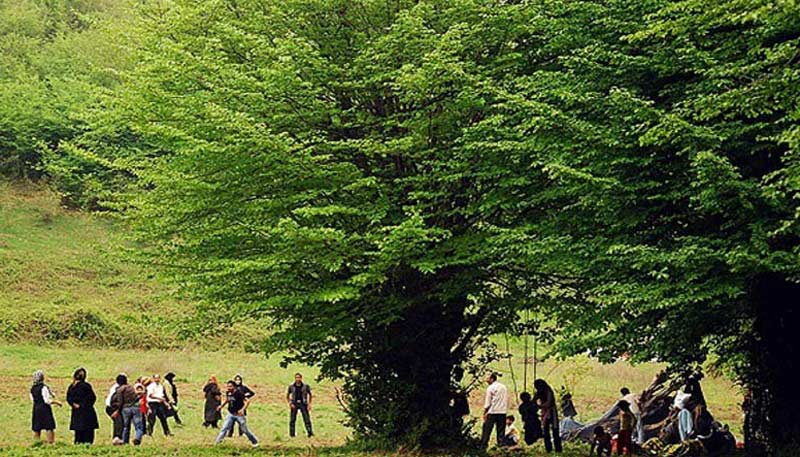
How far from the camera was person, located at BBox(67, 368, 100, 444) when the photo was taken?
1678 cm

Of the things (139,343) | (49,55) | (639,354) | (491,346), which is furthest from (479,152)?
(49,55)

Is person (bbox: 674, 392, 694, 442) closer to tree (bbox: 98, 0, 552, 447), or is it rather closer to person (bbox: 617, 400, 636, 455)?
person (bbox: 617, 400, 636, 455)

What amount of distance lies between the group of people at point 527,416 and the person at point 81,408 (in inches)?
294

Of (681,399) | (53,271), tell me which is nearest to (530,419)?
(681,399)

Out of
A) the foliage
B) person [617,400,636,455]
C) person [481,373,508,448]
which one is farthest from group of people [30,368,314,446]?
the foliage

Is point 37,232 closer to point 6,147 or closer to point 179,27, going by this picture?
point 6,147

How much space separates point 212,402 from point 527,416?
25.9ft

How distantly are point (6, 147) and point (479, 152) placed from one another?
43.5 metres

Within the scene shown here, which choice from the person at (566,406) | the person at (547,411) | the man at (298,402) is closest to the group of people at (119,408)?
the man at (298,402)

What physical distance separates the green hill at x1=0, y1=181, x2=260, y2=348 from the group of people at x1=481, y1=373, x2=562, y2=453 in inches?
549

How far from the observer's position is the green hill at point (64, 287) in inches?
1412

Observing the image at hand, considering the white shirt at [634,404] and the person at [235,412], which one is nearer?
the person at [235,412]

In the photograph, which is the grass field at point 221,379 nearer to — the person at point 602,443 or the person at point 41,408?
the person at point 41,408

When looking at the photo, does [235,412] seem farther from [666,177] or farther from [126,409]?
[666,177]
